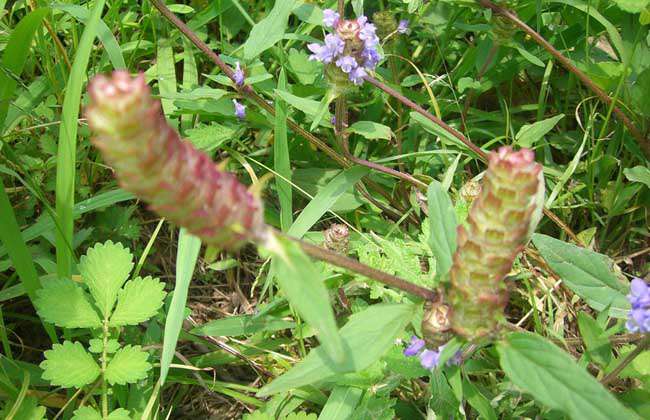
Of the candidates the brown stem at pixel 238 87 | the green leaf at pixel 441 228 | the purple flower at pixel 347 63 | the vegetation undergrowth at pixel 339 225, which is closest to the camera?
the vegetation undergrowth at pixel 339 225

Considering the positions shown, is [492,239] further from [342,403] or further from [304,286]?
[342,403]

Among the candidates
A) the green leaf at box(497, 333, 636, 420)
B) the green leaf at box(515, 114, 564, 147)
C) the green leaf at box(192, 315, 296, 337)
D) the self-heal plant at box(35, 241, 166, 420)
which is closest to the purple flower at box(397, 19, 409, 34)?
the green leaf at box(515, 114, 564, 147)

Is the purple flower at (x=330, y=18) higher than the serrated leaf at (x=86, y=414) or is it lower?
higher

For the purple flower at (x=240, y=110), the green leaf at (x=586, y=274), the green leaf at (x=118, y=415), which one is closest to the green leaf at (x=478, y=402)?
the green leaf at (x=586, y=274)

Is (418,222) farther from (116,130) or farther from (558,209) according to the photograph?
(116,130)

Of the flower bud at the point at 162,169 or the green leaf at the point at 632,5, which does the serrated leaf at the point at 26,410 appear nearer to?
the flower bud at the point at 162,169

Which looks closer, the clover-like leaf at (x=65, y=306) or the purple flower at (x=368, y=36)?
the clover-like leaf at (x=65, y=306)

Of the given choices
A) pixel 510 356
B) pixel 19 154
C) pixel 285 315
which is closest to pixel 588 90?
pixel 285 315

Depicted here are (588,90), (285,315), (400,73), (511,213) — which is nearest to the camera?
(511,213)
